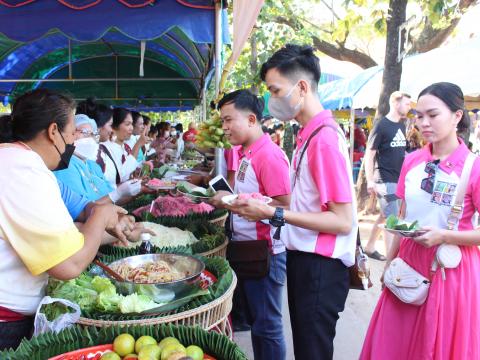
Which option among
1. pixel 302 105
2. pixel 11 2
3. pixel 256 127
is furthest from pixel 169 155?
pixel 302 105

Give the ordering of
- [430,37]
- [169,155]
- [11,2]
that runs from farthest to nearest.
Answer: [430,37] → [169,155] → [11,2]

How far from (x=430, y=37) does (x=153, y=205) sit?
10899 mm

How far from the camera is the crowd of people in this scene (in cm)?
162

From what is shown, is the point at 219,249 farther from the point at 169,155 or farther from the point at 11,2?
the point at 169,155

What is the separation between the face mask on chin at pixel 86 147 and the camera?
3082mm

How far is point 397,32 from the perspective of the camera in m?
7.64

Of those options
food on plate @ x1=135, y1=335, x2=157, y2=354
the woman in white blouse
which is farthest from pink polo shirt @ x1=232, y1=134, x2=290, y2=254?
the woman in white blouse

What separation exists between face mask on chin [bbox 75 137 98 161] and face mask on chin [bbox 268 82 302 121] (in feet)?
5.02

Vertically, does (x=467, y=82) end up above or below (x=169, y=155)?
above

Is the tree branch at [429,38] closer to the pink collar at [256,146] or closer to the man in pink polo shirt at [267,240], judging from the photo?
the pink collar at [256,146]

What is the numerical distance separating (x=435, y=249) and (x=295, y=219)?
88 cm

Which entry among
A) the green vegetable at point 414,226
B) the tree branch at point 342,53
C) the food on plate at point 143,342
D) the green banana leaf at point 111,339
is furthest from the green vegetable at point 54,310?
the tree branch at point 342,53

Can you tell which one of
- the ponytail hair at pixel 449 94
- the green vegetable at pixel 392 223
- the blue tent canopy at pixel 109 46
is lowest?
the green vegetable at pixel 392 223

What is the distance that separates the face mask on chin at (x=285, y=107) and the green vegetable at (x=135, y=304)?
1.08 meters
